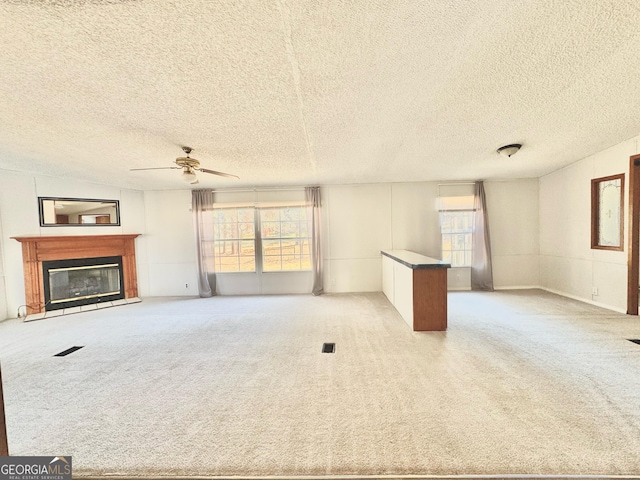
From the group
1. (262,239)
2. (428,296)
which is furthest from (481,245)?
(262,239)

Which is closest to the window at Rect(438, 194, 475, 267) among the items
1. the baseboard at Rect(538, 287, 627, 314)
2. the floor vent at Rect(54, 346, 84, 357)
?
the baseboard at Rect(538, 287, 627, 314)

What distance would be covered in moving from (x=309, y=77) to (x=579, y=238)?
17.4 feet

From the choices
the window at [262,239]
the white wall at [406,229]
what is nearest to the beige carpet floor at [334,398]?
the white wall at [406,229]

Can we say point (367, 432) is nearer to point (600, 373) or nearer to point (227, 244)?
point (600, 373)

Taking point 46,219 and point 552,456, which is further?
point 46,219

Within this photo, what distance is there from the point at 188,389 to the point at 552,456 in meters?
2.47

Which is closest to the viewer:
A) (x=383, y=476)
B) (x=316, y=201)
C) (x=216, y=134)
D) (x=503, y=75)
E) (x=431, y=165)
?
(x=383, y=476)

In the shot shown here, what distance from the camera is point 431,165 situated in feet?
13.4

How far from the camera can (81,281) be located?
182 inches

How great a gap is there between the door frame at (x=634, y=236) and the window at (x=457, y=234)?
2.15 metres

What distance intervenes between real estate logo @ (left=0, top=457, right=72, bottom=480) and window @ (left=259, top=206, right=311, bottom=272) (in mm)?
4109

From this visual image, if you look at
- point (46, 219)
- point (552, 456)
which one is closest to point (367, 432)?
point (552, 456)

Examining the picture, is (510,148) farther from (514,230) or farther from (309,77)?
(309,77)

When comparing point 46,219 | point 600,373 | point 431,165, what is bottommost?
point 600,373
